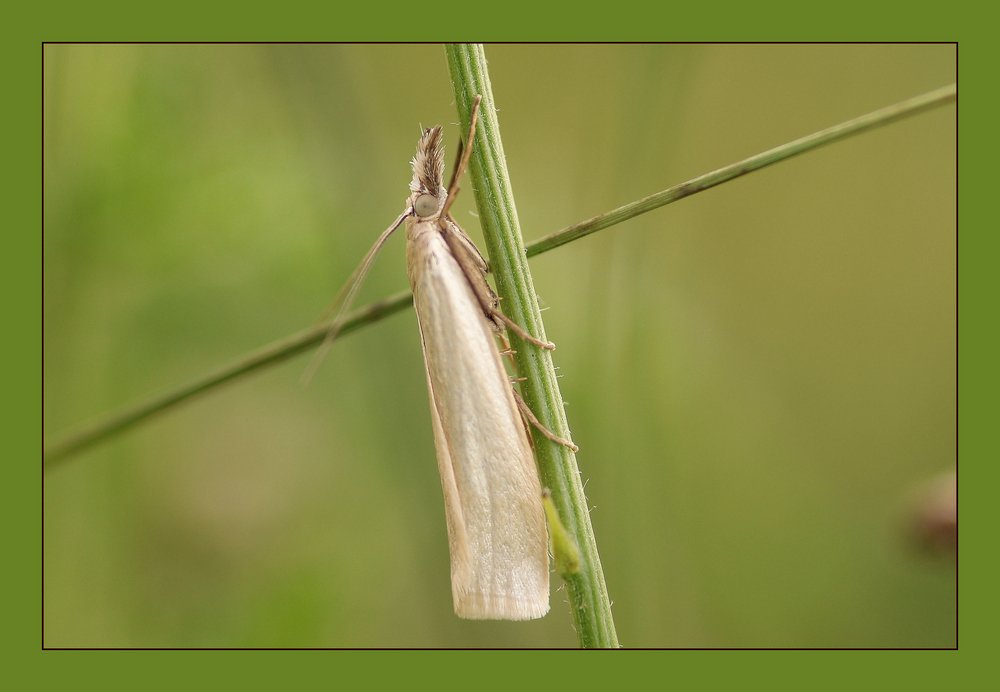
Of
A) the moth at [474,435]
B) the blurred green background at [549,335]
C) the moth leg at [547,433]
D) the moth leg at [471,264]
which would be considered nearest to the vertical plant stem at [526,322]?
the moth leg at [547,433]

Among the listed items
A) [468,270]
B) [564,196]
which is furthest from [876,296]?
[468,270]

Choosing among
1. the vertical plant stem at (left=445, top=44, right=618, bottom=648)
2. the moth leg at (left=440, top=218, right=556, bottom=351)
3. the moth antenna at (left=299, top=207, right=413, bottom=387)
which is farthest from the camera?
the moth leg at (left=440, top=218, right=556, bottom=351)

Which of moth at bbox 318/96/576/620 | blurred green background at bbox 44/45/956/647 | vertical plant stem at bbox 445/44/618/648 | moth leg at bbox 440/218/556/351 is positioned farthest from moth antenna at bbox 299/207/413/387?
blurred green background at bbox 44/45/956/647

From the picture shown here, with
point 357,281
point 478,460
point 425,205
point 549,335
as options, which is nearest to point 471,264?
point 425,205

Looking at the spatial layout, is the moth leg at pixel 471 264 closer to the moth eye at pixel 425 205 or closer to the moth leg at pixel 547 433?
the moth eye at pixel 425 205

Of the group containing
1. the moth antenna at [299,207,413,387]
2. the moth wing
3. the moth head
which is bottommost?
the moth wing

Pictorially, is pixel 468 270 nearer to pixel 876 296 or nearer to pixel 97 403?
pixel 97 403

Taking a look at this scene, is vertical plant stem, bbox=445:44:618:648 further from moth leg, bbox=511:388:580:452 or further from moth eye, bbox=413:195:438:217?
moth eye, bbox=413:195:438:217

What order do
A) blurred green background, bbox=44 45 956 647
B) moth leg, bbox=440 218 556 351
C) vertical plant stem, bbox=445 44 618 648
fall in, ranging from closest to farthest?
vertical plant stem, bbox=445 44 618 648 < moth leg, bbox=440 218 556 351 < blurred green background, bbox=44 45 956 647
